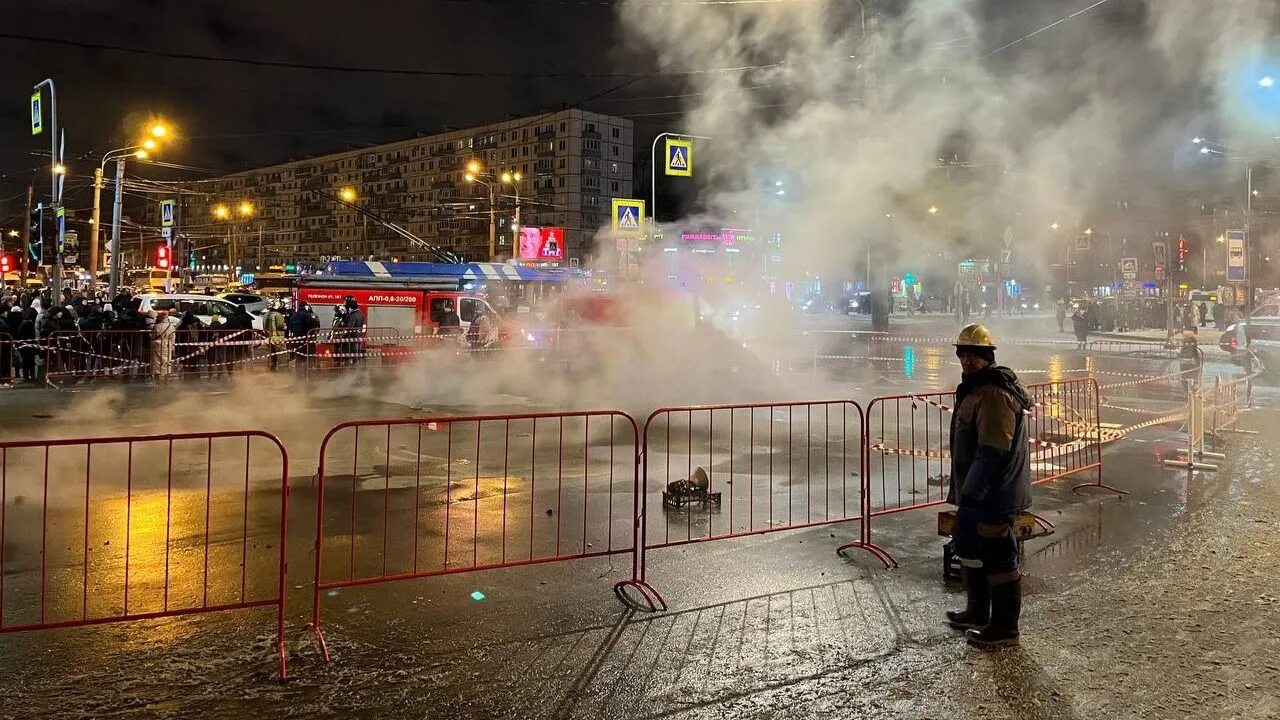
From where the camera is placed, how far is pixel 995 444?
4086mm

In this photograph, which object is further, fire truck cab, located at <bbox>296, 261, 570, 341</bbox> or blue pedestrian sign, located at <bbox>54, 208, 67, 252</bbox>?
fire truck cab, located at <bbox>296, 261, 570, 341</bbox>

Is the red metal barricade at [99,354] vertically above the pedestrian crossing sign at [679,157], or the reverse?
the pedestrian crossing sign at [679,157]

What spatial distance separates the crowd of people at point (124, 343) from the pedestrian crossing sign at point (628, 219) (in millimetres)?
6207

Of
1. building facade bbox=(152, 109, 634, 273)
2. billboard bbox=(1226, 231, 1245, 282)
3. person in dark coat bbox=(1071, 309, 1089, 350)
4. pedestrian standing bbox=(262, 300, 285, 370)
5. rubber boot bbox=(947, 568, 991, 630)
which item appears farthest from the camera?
building facade bbox=(152, 109, 634, 273)

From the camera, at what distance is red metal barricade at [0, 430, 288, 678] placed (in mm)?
4348

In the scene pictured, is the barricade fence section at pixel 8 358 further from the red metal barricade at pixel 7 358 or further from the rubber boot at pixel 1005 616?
the rubber boot at pixel 1005 616

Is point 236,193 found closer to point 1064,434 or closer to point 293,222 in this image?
point 293,222

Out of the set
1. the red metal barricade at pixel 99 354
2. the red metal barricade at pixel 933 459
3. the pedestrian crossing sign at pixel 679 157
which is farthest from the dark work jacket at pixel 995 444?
the red metal barricade at pixel 99 354

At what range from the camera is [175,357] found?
54.3 feet

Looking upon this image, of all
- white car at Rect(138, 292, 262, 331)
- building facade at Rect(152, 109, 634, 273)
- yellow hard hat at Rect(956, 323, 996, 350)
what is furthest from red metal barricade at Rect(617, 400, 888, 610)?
building facade at Rect(152, 109, 634, 273)

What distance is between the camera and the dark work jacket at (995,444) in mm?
4086

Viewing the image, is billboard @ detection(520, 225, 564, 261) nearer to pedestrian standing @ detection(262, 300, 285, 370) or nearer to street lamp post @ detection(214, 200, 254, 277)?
street lamp post @ detection(214, 200, 254, 277)

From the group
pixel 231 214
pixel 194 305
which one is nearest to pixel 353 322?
pixel 194 305

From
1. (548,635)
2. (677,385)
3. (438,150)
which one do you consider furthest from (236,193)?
(548,635)
